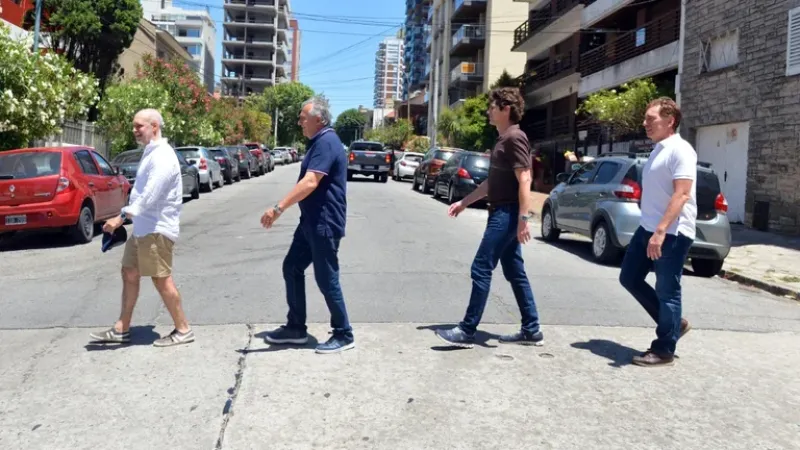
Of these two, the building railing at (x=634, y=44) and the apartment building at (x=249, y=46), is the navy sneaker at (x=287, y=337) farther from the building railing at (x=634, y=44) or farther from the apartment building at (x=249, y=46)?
the apartment building at (x=249, y=46)

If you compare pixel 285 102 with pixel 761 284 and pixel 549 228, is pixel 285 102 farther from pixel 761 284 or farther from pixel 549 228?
pixel 761 284

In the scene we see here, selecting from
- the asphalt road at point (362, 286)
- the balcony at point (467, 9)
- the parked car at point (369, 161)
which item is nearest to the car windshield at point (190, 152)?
the parked car at point (369, 161)

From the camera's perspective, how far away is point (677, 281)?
17.8 ft

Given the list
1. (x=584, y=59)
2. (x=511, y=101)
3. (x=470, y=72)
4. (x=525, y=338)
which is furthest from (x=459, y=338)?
(x=470, y=72)

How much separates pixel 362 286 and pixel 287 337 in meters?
2.65

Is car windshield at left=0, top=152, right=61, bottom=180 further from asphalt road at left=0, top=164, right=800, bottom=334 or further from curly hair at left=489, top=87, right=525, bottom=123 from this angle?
curly hair at left=489, top=87, right=525, bottom=123

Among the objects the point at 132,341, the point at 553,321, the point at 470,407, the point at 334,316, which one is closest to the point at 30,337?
the point at 132,341

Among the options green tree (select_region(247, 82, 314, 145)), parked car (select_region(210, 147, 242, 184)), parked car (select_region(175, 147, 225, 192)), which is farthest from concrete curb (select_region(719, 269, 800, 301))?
green tree (select_region(247, 82, 314, 145))

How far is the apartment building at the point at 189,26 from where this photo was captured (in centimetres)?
9506

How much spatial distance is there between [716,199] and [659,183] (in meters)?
5.36

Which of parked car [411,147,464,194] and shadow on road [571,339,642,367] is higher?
parked car [411,147,464,194]

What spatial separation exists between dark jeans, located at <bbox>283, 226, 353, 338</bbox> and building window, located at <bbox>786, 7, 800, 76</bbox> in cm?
1346

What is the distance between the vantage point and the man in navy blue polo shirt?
528 cm

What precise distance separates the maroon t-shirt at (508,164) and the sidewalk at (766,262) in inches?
211
